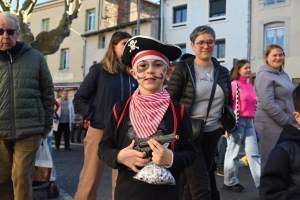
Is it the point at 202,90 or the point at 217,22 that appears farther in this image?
the point at 217,22

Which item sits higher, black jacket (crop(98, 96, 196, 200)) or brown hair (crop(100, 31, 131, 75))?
brown hair (crop(100, 31, 131, 75))

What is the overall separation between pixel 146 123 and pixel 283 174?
33.1 inches

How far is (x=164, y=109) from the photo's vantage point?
7.64 ft

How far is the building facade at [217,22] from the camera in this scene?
23875 mm

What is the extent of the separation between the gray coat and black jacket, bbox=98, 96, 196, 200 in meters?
2.68

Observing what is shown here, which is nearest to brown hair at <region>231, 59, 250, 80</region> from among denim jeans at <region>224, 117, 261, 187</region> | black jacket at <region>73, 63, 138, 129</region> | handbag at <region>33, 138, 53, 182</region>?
denim jeans at <region>224, 117, 261, 187</region>

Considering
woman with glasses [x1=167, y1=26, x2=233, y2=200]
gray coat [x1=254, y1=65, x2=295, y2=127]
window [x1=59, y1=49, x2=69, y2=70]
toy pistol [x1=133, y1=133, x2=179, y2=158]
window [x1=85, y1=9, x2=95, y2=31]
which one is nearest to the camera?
toy pistol [x1=133, y1=133, x2=179, y2=158]

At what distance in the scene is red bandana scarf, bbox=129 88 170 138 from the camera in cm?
227

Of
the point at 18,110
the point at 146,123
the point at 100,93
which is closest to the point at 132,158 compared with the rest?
the point at 146,123

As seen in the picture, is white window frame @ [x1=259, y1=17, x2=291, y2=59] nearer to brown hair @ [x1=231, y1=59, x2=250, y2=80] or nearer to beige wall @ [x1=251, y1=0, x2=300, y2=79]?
beige wall @ [x1=251, y1=0, x2=300, y2=79]

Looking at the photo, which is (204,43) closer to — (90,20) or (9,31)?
(9,31)

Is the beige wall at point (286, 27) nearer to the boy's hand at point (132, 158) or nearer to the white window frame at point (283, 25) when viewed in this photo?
the white window frame at point (283, 25)

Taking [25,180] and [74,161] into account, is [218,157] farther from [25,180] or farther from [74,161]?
[25,180]

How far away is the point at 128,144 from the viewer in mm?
2342
